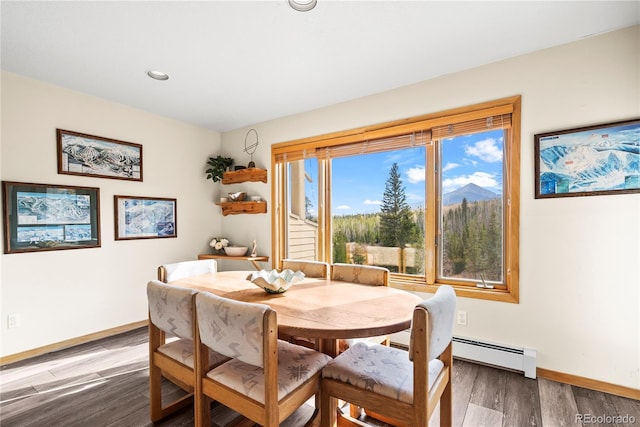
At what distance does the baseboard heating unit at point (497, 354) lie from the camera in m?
2.22

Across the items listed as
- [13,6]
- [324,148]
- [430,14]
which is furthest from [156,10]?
[324,148]

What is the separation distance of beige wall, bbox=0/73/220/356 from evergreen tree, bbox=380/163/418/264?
8.22 feet

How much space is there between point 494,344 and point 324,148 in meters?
2.45

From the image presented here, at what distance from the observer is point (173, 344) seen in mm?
1809

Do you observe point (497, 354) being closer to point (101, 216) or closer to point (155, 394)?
point (155, 394)

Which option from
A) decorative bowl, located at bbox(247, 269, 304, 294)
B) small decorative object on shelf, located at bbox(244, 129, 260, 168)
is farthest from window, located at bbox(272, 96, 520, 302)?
decorative bowl, located at bbox(247, 269, 304, 294)

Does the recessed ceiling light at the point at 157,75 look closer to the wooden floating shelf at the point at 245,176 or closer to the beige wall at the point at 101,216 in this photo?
the beige wall at the point at 101,216

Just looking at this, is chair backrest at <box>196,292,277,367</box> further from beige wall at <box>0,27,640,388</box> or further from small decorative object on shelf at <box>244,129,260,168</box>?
small decorative object on shelf at <box>244,129,260,168</box>

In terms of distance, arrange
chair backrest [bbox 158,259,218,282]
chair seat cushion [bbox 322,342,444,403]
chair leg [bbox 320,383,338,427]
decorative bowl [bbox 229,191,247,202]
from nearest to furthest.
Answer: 1. chair seat cushion [bbox 322,342,444,403]
2. chair leg [bbox 320,383,338,427]
3. chair backrest [bbox 158,259,218,282]
4. decorative bowl [bbox 229,191,247,202]

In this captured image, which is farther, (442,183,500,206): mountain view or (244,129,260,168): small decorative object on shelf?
(244,129,260,168): small decorative object on shelf

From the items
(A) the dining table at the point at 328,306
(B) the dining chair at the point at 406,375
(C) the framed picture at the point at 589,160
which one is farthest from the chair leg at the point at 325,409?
(C) the framed picture at the point at 589,160

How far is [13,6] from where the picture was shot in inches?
69.0

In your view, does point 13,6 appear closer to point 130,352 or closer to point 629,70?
point 130,352

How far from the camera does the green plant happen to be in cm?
402
